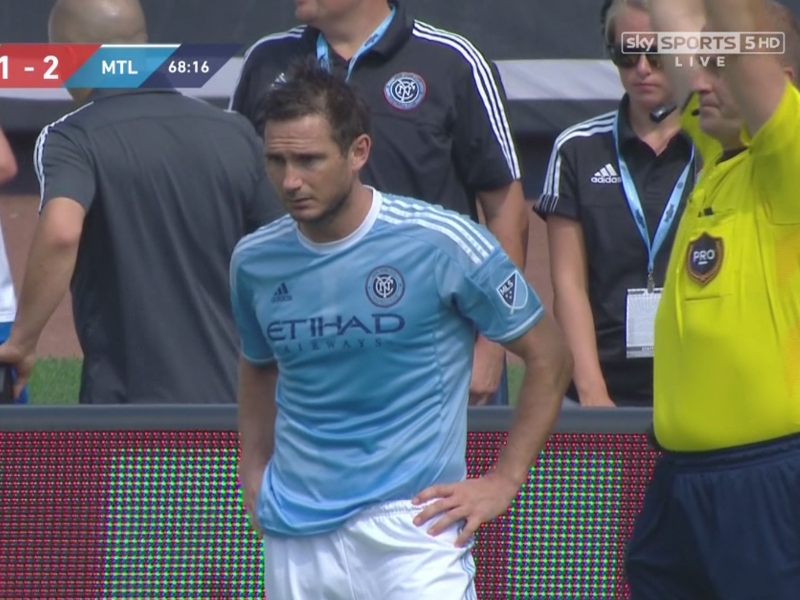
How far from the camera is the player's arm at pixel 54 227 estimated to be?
4.66m

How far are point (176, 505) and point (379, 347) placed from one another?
131cm

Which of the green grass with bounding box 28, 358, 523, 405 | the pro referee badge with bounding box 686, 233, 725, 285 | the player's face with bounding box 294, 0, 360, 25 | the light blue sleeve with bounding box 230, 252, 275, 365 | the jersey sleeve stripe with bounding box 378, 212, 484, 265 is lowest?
the green grass with bounding box 28, 358, 523, 405

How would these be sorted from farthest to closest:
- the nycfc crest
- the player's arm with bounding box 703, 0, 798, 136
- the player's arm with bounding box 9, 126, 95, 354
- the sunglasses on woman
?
the sunglasses on woman → the player's arm with bounding box 9, 126, 95, 354 → the nycfc crest → the player's arm with bounding box 703, 0, 798, 136

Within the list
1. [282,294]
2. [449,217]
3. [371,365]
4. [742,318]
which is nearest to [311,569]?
[371,365]

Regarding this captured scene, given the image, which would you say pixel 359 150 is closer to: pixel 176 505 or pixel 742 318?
pixel 742 318

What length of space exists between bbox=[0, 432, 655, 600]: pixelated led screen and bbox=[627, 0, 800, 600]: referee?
36.2 inches

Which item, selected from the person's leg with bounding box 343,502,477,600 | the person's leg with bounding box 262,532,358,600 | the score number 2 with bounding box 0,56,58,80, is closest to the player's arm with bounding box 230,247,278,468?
the person's leg with bounding box 262,532,358,600

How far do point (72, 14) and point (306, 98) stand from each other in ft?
5.86

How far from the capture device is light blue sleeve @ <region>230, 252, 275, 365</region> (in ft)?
12.2

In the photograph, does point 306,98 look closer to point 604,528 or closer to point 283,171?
point 283,171

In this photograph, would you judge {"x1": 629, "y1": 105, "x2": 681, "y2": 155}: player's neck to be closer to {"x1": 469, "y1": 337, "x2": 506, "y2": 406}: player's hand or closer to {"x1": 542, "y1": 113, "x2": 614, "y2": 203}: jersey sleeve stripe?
{"x1": 542, "y1": 113, "x2": 614, "y2": 203}: jersey sleeve stripe

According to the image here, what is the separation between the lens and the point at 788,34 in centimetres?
347

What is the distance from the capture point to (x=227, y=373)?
4992mm

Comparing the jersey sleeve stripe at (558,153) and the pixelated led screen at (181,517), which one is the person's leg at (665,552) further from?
the jersey sleeve stripe at (558,153)
